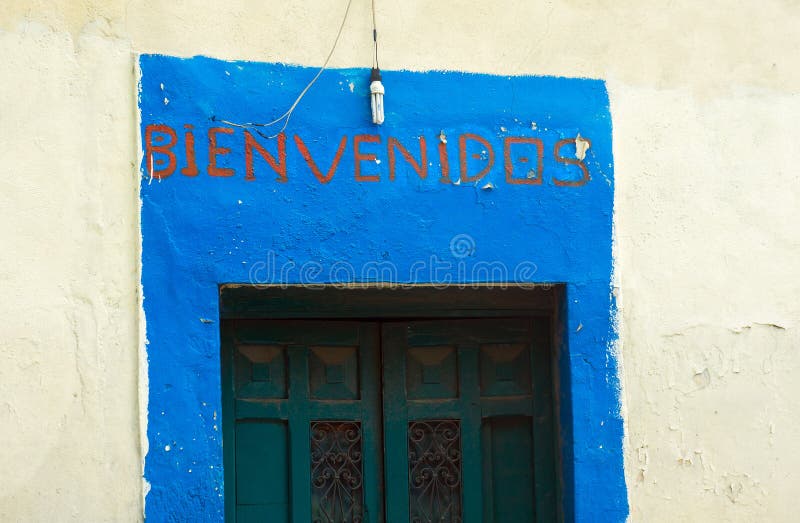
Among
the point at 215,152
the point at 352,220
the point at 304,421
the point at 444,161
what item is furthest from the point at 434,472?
the point at 215,152

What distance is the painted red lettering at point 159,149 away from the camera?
357 cm

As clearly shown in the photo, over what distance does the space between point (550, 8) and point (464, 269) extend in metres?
1.15

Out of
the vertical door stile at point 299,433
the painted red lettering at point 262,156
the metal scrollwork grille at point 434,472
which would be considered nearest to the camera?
the painted red lettering at point 262,156

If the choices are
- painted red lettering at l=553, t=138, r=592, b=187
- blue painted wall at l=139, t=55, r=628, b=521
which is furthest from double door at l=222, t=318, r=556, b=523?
painted red lettering at l=553, t=138, r=592, b=187

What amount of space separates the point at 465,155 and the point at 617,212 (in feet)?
2.23

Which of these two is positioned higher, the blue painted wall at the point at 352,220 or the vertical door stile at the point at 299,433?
the blue painted wall at the point at 352,220

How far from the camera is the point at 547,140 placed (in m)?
3.95

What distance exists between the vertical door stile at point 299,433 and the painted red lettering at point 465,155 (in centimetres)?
96

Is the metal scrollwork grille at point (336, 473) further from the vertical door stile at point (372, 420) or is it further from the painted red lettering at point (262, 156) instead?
the painted red lettering at point (262, 156)

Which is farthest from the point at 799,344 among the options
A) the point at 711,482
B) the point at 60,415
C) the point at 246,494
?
the point at 60,415

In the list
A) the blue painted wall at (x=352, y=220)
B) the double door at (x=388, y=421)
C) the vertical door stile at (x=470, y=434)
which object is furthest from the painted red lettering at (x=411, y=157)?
the vertical door stile at (x=470, y=434)

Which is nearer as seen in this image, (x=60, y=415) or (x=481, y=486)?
(x=60, y=415)

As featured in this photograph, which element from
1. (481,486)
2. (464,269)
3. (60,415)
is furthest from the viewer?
(481,486)

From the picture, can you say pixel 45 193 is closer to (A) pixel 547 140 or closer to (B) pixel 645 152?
(A) pixel 547 140
